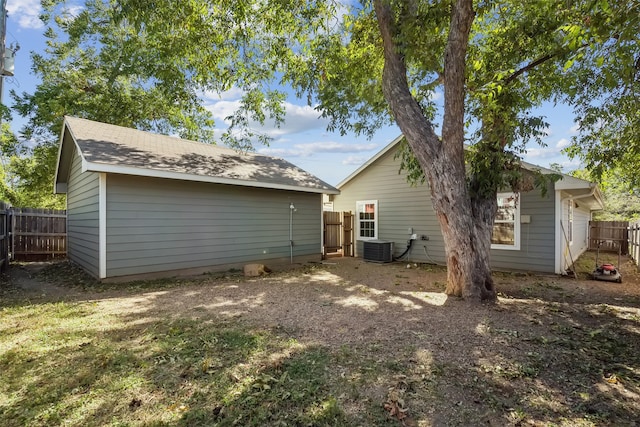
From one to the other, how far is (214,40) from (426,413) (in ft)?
28.9

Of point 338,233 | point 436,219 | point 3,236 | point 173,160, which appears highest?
point 173,160

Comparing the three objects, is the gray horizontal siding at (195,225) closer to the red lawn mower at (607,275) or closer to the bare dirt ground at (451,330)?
the bare dirt ground at (451,330)

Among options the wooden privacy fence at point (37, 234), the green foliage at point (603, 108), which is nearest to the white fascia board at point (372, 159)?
the green foliage at point (603, 108)

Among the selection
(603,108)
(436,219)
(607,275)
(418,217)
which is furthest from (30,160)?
(607,275)

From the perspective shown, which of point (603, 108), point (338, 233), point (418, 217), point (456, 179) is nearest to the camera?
point (456, 179)

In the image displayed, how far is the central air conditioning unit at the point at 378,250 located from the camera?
34.6 ft

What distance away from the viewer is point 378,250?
35.0 feet

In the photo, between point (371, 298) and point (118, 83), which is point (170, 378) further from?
point (118, 83)

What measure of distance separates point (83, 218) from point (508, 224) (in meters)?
11.3

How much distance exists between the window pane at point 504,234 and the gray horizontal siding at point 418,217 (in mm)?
248

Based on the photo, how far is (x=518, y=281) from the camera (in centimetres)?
732

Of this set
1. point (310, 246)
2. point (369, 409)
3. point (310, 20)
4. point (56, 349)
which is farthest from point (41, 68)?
point (369, 409)

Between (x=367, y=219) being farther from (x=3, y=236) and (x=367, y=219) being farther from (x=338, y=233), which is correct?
(x=3, y=236)

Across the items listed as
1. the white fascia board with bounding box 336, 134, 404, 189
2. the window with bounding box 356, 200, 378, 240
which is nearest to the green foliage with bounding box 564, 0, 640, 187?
the white fascia board with bounding box 336, 134, 404, 189
